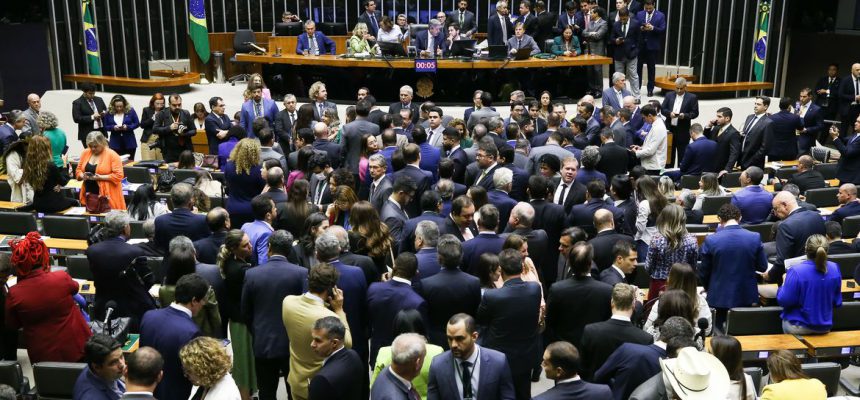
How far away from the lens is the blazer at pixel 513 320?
549cm

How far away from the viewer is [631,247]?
629 cm

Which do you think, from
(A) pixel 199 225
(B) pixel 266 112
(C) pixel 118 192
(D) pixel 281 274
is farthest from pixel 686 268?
(B) pixel 266 112

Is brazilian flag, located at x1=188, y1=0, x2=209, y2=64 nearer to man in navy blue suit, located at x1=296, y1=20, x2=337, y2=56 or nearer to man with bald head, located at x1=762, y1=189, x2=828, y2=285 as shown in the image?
man in navy blue suit, located at x1=296, y1=20, x2=337, y2=56

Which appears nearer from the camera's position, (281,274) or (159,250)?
(281,274)

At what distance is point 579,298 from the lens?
5785mm

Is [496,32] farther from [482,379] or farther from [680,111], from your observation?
[482,379]

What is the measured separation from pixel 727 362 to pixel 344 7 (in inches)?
728

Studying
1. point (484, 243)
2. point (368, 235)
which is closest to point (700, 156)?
point (484, 243)

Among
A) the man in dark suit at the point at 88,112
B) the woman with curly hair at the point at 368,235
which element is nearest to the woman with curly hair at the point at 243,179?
the woman with curly hair at the point at 368,235

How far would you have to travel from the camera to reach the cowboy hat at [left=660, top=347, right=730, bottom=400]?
14.8 feet

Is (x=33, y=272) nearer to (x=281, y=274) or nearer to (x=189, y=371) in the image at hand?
(x=281, y=274)

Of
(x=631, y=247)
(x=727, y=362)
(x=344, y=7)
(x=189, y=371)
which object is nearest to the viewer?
(x=189, y=371)

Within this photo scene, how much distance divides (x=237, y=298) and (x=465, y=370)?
2108 millimetres

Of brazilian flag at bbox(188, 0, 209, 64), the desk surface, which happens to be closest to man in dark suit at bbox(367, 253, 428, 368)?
the desk surface
